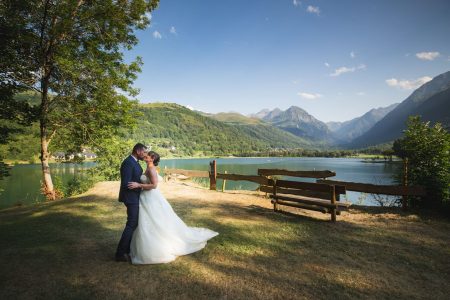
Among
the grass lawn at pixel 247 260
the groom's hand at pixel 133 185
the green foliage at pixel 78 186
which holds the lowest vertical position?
the green foliage at pixel 78 186

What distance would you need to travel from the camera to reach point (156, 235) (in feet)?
19.5

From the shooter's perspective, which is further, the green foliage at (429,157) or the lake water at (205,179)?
the lake water at (205,179)

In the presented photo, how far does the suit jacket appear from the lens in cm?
570

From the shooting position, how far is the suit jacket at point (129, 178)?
5.70 m

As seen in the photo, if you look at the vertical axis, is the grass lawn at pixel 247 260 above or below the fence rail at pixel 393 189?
below

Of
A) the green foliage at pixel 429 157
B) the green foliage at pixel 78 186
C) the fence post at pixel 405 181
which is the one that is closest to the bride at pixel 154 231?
the fence post at pixel 405 181

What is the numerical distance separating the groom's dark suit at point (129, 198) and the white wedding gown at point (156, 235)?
12cm

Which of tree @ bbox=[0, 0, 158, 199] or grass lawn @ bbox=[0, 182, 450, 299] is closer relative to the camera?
grass lawn @ bbox=[0, 182, 450, 299]

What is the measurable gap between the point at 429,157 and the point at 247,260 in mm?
9649

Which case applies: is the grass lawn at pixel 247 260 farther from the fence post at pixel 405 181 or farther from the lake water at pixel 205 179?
the lake water at pixel 205 179

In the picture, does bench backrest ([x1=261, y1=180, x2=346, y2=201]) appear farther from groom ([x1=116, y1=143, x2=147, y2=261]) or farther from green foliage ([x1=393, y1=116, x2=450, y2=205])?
groom ([x1=116, y1=143, x2=147, y2=261])

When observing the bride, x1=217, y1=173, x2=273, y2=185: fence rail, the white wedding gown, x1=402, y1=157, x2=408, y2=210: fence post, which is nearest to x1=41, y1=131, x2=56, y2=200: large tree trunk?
x1=217, y1=173, x2=273, y2=185: fence rail

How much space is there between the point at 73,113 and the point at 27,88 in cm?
235

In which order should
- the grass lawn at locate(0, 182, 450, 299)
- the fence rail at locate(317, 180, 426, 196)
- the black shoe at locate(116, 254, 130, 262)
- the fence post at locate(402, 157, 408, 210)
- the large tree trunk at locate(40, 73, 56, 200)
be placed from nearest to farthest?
the grass lawn at locate(0, 182, 450, 299) → the black shoe at locate(116, 254, 130, 262) → the fence rail at locate(317, 180, 426, 196) → the fence post at locate(402, 157, 408, 210) → the large tree trunk at locate(40, 73, 56, 200)
